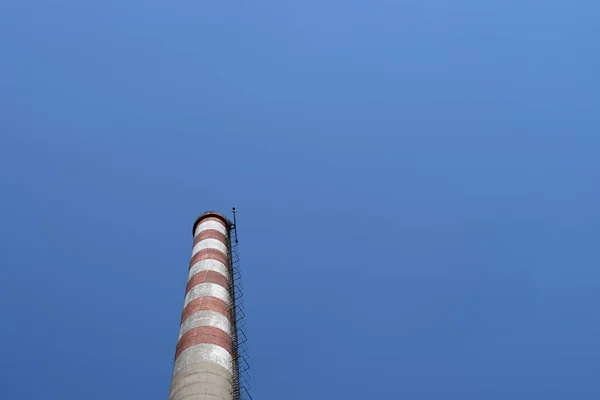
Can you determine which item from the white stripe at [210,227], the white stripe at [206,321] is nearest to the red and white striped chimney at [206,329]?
the white stripe at [206,321]

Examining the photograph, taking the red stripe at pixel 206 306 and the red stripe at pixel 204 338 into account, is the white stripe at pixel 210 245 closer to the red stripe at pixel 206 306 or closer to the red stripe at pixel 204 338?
the red stripe at pixel 206 306

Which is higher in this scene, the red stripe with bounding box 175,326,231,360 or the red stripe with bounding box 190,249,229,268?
the red stripe with bounding box 190,249,229,268

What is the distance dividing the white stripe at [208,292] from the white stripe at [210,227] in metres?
4.34

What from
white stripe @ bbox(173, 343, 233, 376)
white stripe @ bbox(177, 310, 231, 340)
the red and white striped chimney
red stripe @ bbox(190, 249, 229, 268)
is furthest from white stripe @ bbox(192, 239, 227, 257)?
white stripe @ bbox(173, 343, 233, 376)

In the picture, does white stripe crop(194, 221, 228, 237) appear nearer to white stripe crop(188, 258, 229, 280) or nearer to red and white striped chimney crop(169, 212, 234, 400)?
red and white striped chimney crop(169, 212, 234, 400)

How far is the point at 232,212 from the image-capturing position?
2502 centimetres

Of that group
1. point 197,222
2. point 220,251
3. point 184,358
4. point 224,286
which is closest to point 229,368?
point 184,358

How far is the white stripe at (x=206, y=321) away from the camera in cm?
1722

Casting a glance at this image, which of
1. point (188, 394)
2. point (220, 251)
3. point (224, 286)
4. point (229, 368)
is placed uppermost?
point (220, 251)

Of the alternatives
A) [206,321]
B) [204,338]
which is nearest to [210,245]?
[206,321]

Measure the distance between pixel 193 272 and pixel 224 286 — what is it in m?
1.56

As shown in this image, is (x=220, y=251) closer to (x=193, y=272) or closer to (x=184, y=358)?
(x=193, y=272)

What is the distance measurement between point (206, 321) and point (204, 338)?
0.80 metres

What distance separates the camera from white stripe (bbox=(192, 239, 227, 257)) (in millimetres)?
Result: 21500
